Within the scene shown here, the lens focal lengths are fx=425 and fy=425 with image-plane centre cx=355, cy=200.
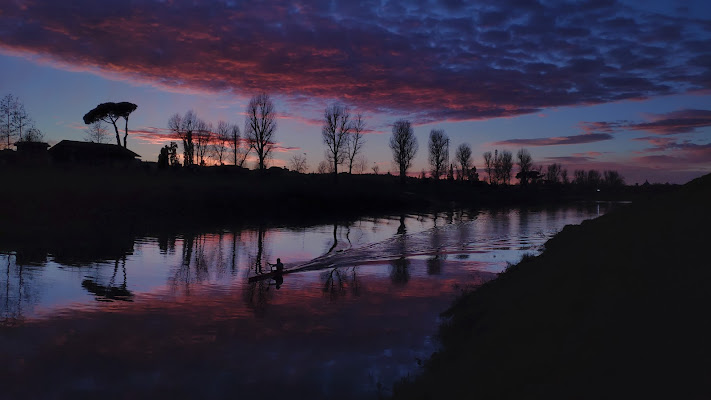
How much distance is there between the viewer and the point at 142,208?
5022cm

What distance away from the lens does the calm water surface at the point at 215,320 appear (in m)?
11.2

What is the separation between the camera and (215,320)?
1602cm

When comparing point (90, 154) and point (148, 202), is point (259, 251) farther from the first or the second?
point (90, 154)

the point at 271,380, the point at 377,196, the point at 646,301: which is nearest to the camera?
the point at 646,301

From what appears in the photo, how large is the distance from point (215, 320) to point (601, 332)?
A: 13184 mm

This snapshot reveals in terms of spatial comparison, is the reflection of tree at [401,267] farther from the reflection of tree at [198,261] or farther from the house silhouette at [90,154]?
the house silhouette at [90,154]

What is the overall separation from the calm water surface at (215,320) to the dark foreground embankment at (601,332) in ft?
9.04

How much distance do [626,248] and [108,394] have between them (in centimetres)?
1420

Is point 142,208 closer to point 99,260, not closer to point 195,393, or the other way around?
point 99,260

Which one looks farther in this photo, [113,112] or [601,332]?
[113,112]

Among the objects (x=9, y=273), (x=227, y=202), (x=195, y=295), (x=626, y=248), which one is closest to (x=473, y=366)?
(x=626, y=248)

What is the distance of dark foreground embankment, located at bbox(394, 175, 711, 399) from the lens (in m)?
5.65

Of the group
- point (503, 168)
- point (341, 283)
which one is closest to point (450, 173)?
point (503, 168)

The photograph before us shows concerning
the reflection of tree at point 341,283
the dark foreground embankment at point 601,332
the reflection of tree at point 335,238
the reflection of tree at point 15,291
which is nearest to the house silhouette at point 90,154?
the reflection of tree at point 335,238
